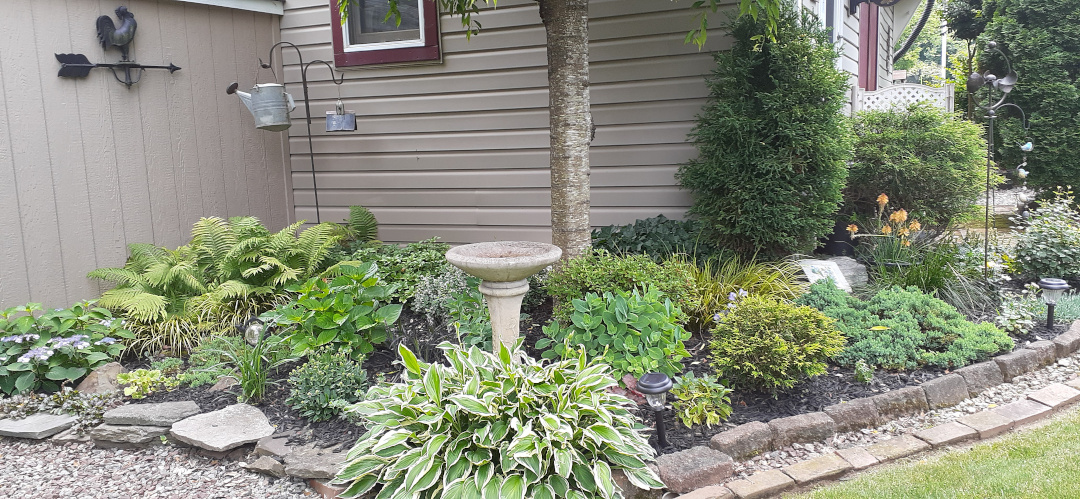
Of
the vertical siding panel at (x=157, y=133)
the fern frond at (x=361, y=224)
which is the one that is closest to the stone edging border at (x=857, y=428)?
the fern frond at (x=361, y=224)

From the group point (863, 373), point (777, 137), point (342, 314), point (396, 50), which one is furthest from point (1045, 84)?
point (342, 314)

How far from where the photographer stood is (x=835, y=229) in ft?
18.9

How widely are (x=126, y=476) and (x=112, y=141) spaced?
10.1ft

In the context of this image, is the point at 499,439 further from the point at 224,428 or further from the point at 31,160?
the point at 31,160

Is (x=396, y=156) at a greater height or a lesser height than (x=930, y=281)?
greater

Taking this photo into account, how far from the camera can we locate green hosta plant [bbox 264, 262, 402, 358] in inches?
143

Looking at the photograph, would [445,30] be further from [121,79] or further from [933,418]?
[933,418]

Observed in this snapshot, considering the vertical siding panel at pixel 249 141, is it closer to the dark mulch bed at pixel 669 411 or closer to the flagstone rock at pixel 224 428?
the dark mulch bed at pixel 669 411

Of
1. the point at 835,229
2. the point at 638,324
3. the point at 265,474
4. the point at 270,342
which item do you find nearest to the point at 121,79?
the point at 270,342

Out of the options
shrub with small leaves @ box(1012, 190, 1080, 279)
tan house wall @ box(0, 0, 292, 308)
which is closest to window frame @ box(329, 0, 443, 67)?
tan house wall @ box(0, 0, 292, 308)

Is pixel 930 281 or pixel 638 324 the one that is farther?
pixel 930 281

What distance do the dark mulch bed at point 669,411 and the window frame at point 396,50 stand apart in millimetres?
2853

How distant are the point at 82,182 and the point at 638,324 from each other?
4287mm

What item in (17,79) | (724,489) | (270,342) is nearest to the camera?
(724,489)
